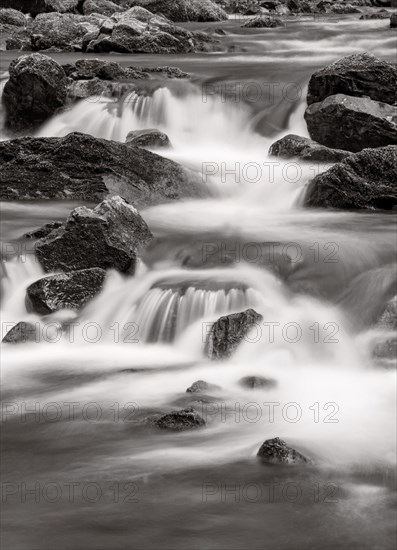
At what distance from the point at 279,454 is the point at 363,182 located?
6.72 meters

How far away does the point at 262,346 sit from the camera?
9.64 metres

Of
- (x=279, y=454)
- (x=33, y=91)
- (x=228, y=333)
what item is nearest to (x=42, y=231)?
(x=228, y=333)

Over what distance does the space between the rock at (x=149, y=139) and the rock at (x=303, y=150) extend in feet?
5.57

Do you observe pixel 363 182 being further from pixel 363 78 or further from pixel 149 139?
pixel 149 139

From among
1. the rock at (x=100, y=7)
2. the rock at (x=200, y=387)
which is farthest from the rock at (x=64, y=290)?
the rock at (x=100, y=7)

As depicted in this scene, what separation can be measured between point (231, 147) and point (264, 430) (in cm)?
965

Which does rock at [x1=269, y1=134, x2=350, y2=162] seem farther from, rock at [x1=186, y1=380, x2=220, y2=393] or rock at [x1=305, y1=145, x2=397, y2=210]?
rock at [x1=186, y1=380, x2=220, y2=393]

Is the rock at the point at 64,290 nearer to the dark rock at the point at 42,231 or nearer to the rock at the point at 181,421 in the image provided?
the dark rock at the point at 42,231

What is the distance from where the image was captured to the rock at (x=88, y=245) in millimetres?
11078

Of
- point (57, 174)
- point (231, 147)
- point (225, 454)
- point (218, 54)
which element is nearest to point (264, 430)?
point (225, 454)

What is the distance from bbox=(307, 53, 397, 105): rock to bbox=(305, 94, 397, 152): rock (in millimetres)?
578

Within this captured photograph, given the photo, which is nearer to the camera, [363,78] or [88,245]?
[88,245]

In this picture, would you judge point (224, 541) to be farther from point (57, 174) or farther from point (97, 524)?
point (57, 174)

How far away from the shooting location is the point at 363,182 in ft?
43.5
